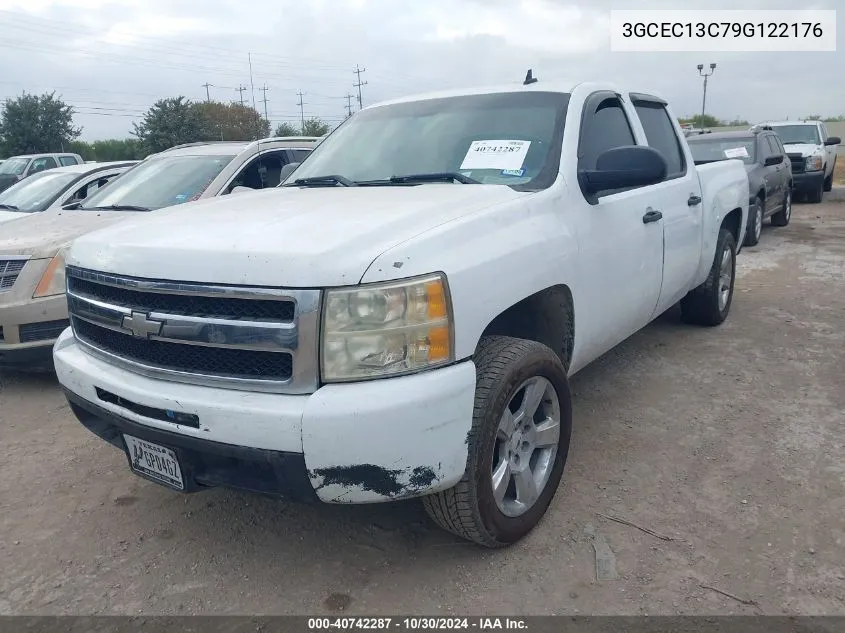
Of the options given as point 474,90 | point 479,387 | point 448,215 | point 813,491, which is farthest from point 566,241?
point 813,491

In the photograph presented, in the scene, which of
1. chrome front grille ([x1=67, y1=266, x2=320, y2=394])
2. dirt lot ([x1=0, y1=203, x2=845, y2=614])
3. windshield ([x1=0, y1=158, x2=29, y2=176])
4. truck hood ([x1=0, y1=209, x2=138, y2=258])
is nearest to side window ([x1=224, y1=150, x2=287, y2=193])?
truck hood ([x1=0, y1=209, x2=138, y2=258])

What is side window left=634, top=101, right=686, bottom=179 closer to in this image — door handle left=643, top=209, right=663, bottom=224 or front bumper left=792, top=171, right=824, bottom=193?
door handle left=643, top=209, right=663, bottom=224

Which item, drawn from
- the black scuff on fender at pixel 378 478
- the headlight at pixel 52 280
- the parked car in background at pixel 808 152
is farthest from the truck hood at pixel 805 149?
the black scuff on fender at pixel 378 478

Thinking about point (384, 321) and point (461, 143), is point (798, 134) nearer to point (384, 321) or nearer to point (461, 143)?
point (461, 143)

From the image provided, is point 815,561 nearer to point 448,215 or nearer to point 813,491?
point 813,491

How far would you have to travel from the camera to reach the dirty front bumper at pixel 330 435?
84.2 inches

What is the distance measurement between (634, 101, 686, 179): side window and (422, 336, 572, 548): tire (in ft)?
7.09

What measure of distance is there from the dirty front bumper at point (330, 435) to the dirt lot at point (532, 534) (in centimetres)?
50

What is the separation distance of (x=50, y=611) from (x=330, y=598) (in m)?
1.01

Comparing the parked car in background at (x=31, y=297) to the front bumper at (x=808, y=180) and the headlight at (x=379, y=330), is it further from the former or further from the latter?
the front bumper at (x=808, y=180)

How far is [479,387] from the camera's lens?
242 centimetres

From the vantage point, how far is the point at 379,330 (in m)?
2.19

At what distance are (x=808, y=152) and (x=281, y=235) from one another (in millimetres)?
14508

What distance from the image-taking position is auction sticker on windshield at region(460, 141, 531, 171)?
324cm
